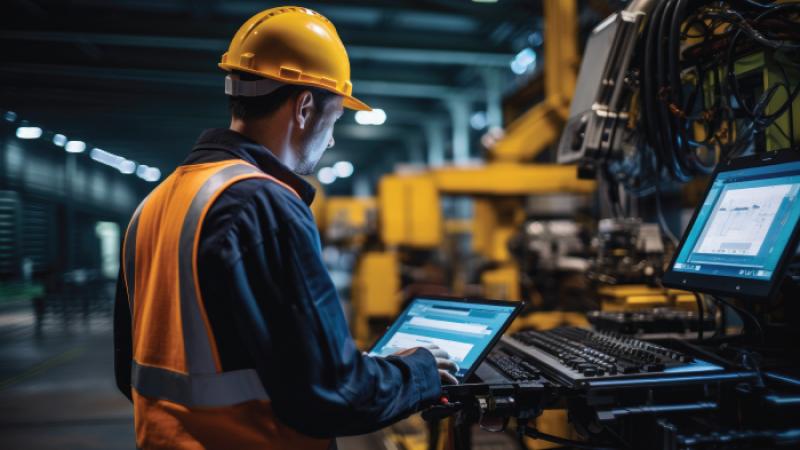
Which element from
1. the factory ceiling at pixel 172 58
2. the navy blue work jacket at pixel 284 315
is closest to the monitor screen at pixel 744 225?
the navy blue work jacket at pixel 284 315

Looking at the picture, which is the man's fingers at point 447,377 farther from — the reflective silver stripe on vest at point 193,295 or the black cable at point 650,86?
the black cable at point 650,86

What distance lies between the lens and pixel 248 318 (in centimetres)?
101

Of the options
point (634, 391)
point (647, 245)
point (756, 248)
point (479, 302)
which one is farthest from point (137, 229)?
point (647, 245)

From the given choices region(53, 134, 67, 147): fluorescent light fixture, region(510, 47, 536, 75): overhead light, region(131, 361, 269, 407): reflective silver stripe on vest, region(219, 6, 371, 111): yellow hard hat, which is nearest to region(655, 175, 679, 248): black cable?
region(219, 6, 371, 111): yellow hard hat

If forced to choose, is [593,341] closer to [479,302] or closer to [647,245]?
[479,302]

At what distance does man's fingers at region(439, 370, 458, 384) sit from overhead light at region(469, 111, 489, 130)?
539 inches

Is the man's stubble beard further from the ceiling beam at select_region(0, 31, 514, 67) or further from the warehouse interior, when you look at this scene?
the ceiling beam at select_region(0, 31, 514, 67)

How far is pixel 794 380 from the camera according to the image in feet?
4.36

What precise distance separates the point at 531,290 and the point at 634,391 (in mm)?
4171

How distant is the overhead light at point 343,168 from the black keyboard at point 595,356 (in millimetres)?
22220

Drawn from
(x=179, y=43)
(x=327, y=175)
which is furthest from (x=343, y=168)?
(x=179, y=43)

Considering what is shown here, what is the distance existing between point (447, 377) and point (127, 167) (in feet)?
13.7

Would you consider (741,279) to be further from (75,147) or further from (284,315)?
(75,147)

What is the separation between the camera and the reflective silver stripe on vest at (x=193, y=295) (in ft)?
3.56
